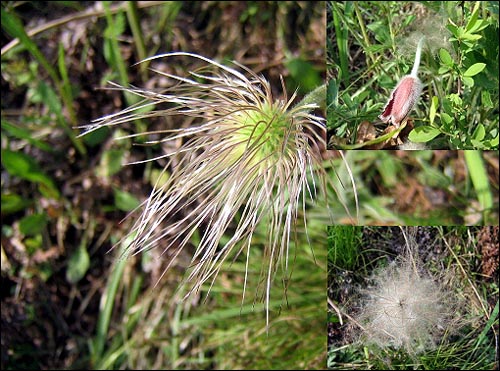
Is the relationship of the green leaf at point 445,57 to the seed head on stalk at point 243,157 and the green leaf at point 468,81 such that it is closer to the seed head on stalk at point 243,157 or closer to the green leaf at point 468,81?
the green leaf at point 468,81

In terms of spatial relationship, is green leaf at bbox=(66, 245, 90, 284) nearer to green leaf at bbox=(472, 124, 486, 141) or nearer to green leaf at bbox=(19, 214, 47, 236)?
green leaf at bbox=(19, 214, 47, 236)

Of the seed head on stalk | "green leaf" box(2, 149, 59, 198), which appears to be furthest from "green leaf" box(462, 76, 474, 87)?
"green leaf" box(2, 149, 59, 198)

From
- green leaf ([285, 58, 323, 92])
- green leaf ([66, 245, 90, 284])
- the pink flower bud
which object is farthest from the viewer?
green leaf ([66, 245, 90, 284])

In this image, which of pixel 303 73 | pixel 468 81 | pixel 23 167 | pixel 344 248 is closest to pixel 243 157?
pixel 344 248

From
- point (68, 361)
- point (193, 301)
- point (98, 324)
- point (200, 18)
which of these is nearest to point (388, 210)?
point (193, 301)

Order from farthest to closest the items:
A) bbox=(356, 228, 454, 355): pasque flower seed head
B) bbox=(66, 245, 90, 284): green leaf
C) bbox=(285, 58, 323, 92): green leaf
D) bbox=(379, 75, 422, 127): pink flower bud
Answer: bbox=(66, 245, 90, 284): green leaf, bbox=(285, 58, 323, 92): green leaf, bbox=(356, 228, 454, 355): pasque flower seed head, bbox=(379, 75, 422, 127): pink flower bud

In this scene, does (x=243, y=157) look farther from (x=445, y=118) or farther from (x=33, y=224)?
(x=33, y=224)
